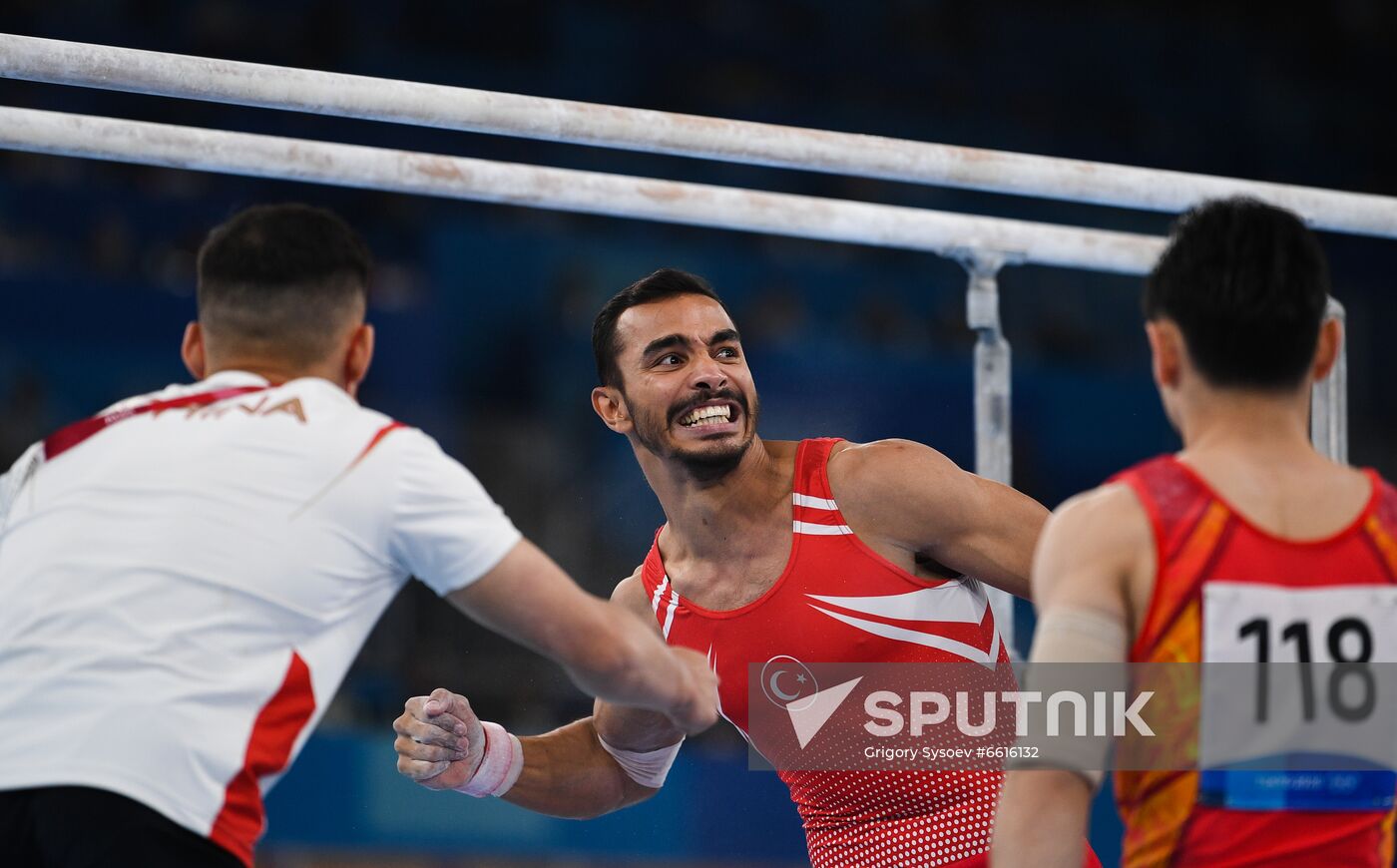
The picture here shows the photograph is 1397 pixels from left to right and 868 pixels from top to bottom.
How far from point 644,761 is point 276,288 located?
1893mm

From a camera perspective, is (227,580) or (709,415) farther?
(709,415)

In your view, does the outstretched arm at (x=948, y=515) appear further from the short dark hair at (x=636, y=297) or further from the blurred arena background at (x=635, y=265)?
the blurred arena background at (x=635, y=265)

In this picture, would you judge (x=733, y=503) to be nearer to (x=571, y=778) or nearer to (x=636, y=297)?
(x=636, y=297)

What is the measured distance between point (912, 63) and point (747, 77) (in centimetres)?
161

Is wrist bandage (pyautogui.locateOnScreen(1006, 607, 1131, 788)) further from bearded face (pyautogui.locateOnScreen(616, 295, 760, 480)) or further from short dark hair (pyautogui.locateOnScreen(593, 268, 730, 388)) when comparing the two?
short dark hair (pyautogui.locateOnScreen(593, 268, 730, 388))

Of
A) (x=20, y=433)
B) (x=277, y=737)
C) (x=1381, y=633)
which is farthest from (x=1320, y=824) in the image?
(x=20, y=433)

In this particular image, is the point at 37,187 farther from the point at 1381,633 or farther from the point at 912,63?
the point at 1381,633

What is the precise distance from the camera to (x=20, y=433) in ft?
28.1

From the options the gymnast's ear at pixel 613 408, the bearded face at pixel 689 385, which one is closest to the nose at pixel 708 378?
the bearded face at pixel 689 385

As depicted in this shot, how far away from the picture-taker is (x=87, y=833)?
87.6 inches

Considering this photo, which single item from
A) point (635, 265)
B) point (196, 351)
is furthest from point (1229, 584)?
point (635, 265)

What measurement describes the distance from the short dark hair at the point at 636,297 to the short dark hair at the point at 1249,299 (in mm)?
1960

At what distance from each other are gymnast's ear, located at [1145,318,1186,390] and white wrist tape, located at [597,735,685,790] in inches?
80.8

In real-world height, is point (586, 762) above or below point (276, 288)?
below
